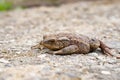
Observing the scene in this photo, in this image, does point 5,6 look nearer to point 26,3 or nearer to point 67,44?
point 26,3

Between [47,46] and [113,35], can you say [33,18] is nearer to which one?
[113,35]

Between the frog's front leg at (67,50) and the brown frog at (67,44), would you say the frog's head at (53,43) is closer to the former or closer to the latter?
the brown frog at (67,44)

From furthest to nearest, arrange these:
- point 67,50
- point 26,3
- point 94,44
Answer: point 26,3, point 94,44, point 67,50

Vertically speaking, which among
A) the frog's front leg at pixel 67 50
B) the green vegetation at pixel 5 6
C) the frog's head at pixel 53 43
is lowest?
the frog's front leg at pixel 67 50

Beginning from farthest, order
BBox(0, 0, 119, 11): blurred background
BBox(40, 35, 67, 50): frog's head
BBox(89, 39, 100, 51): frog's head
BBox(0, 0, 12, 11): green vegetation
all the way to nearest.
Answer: BBox(0, 0, 119, 11): blurred background
BBox(0, 0, 12, 11): green vegetation
BBox(89, 39, 100, 51): frog's head
BBox(40, 35, 67, 50): frog's head

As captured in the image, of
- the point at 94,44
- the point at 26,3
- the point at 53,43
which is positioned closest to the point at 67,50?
the point at 53,43

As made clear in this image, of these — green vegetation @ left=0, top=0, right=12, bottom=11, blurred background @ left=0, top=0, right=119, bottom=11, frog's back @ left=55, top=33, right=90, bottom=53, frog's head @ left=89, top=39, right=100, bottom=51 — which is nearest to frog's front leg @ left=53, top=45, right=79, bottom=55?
frog's back @ left=55, top=33, right=90, bottom=53

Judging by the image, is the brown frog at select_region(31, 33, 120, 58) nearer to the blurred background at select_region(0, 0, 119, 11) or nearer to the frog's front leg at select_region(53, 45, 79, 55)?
the frog's front leg at select_region(53, 45, 79, 55)

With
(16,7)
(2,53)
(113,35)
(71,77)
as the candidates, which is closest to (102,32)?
(113,35)

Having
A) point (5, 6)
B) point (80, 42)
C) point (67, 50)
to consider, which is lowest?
point (67, 50)

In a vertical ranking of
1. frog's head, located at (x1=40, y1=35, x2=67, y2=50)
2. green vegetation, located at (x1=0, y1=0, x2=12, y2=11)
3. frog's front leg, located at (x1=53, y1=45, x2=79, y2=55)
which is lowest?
frog's front leg, located at (x1=53, y1=45, x2=79, y2=55)

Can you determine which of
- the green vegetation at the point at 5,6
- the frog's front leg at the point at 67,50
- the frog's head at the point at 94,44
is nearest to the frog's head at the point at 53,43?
the frog's front leg at the point at 67,50

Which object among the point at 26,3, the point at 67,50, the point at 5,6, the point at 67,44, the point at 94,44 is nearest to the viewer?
the point at 67,50
